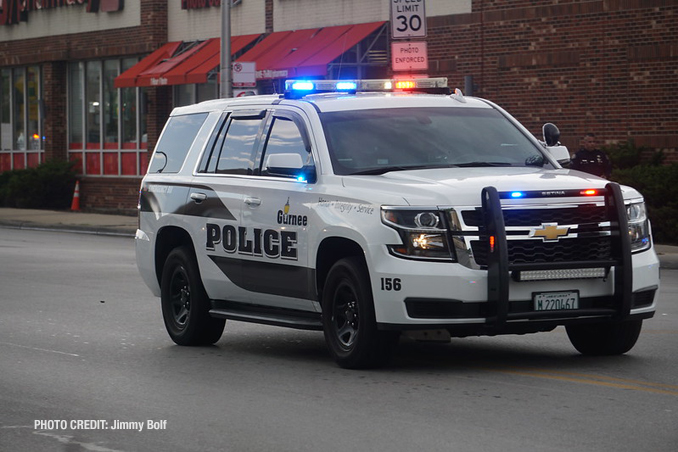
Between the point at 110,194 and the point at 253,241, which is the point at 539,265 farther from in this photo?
the point at 110,194

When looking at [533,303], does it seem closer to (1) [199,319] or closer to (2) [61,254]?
(1) [199,319]

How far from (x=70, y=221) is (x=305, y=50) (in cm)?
709

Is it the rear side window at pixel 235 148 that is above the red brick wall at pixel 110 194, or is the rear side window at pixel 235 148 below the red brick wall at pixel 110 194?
above

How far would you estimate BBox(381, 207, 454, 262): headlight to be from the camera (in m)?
9.10

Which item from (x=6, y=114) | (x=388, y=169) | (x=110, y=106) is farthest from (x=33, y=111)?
(x=388, y=169)

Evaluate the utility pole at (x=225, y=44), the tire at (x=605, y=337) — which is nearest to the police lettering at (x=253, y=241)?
the tire at (x=605, y=337)

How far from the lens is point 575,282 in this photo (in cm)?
938

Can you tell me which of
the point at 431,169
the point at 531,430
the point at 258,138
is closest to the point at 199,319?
the point at 258,138

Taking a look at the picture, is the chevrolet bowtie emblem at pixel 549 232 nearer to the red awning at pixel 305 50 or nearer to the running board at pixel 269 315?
the running board at pixel 269 315

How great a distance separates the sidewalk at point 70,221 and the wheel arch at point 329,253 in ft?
65.3

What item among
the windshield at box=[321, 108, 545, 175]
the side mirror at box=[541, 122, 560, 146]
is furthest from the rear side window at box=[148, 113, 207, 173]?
the side mirror at box=[541, 122, 560, 146]

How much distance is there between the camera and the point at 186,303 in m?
11.7

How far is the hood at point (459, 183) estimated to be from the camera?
361 inches

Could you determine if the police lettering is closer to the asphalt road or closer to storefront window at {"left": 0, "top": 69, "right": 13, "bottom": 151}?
the asphalt road
